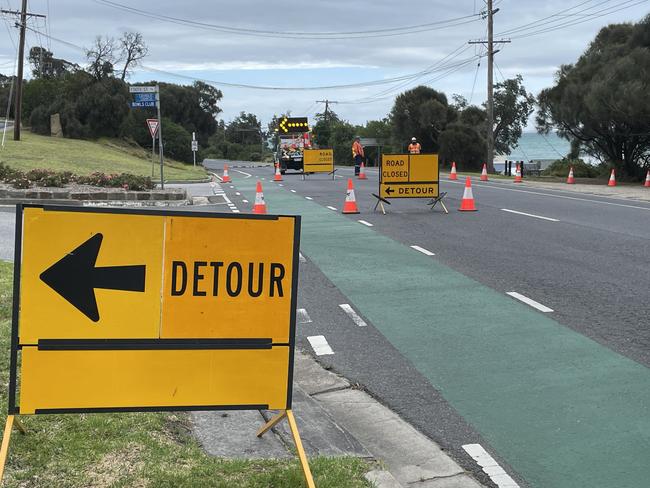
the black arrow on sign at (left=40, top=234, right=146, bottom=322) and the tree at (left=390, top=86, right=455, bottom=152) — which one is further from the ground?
the tree at (left=390, top=86, right=455, bottom=152)

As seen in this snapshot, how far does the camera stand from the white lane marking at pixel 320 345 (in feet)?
21.9

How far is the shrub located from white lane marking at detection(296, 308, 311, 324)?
113ft

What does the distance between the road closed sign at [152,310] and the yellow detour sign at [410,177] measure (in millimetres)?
14848

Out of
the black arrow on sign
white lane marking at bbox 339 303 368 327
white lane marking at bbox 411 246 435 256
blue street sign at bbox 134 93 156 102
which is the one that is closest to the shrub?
blue street sign at bbox 134 93 156 102

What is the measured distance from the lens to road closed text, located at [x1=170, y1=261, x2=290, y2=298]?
12.9ft

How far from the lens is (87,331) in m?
3.81

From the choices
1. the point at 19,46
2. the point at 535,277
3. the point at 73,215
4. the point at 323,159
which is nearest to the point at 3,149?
the point at 19,46

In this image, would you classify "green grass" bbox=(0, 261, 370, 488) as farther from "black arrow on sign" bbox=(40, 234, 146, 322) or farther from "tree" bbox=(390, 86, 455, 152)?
"tree" bbox=(390, 86, 455, 152)

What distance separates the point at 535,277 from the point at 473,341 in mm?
3247

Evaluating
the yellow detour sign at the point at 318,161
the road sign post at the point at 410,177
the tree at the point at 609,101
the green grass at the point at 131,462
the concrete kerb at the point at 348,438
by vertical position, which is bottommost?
the concrete kerb at the point at 348,438

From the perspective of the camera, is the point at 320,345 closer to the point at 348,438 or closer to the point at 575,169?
the point at 348,438

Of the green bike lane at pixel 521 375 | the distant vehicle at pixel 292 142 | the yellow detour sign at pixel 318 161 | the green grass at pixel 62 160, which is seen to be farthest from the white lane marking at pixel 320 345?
the distant vehicle at pixel 292 142

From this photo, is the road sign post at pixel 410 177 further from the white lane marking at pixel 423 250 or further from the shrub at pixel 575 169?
the shrub at pixel 575 169

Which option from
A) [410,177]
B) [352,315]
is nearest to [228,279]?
[352,315]
